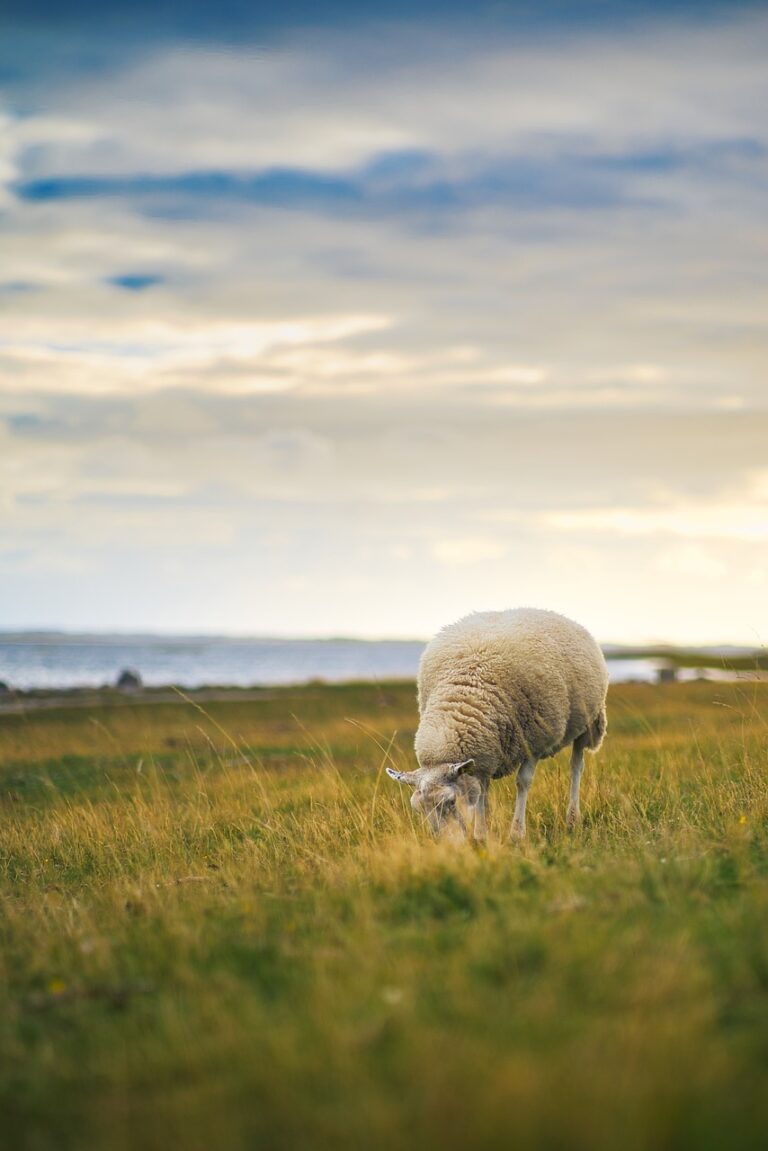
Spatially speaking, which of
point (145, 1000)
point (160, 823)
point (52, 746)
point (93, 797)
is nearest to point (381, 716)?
point (52, 746)

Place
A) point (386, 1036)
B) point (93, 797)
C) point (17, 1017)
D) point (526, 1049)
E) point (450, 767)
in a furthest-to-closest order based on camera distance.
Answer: point (93, 797) → point (450, 767) → point (17, 1017) → point (386, 1036) → point (526, 1049)

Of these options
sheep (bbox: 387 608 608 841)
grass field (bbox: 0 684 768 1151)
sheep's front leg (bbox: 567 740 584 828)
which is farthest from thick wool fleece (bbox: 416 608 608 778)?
grass field (bbox: 0 684 768 1151)

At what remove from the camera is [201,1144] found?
3453 millimetres

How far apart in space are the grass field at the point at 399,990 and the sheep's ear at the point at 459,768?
63 cm

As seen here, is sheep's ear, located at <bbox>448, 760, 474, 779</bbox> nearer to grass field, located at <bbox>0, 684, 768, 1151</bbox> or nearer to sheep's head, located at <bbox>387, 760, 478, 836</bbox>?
sheep's head, located at <bbox>387, 760, 478, 836</bbox>

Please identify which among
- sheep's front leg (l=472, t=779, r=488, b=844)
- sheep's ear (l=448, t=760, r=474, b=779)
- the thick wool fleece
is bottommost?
sheep's front leg (l=472, t=779, r=488, b=844)

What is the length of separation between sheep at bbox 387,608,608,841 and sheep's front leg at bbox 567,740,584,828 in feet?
0.05

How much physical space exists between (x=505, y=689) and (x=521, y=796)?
1.01 m

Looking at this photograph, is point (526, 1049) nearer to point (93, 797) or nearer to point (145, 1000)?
point (145, 1000)

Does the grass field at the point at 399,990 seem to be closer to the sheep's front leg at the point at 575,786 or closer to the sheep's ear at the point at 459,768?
the sheep's front leg at the point at 575,786

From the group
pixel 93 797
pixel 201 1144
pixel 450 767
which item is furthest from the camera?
pixel 93 797

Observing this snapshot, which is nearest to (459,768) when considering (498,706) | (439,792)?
(439,792)

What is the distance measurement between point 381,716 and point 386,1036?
30.2 meters

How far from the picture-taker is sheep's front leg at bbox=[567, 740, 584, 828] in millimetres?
9781
